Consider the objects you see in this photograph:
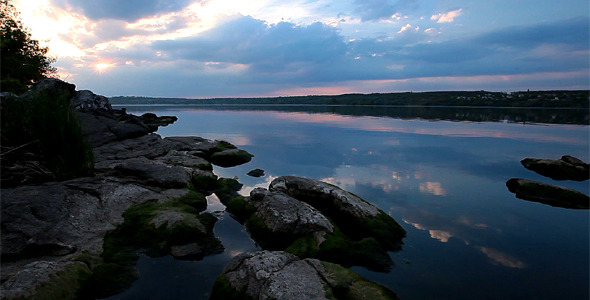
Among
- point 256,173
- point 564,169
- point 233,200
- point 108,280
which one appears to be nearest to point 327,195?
point 233,200

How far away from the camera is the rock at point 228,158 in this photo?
69.5 feet

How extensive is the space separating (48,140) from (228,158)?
11.8 metres

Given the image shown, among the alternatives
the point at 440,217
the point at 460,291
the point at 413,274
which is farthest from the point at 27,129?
the point at 440,217

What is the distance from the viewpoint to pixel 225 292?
5949mm

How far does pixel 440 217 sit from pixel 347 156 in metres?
14.4

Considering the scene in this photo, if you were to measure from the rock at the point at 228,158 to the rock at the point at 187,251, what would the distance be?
1269 cm

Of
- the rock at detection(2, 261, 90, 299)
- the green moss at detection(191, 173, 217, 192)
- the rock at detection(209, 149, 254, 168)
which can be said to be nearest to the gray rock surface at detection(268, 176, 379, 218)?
the green moss at detection(191, 173, 217, 192)

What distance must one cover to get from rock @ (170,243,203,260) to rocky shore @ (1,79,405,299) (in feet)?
0.08

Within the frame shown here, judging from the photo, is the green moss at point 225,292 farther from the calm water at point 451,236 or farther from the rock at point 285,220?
the rock at point 285,220

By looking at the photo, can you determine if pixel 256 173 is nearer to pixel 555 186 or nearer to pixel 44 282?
pixel 44 282

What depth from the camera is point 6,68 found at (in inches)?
1027

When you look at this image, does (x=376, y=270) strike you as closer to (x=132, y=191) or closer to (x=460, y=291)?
(x=460, y=291)

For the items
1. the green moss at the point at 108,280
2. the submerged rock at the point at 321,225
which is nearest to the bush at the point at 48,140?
the green moss at the point at 108,280

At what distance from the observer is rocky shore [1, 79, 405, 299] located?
5773 millimetres
